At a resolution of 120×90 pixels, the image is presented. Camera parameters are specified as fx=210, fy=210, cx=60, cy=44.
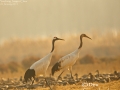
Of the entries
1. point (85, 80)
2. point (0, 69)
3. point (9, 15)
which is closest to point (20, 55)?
point (0, 69)

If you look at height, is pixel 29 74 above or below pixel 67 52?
below

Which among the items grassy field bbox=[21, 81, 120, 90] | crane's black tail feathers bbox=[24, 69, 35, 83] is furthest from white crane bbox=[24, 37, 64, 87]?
grassy field bbox=[21, 81, 120, 90]

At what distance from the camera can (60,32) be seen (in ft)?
9.89

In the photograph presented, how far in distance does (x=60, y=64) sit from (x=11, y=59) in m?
0.69

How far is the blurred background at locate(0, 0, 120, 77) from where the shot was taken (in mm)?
2912

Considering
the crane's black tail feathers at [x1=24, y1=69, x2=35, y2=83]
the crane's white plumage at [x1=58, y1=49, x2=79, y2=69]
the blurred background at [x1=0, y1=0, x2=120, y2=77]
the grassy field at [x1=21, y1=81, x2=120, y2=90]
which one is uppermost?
the blurred background at [x1=0, y1=0, x2=120, y2=77]

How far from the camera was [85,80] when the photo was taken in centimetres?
308

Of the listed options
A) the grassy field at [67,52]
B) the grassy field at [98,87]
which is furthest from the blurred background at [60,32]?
the grassy field at [98,87]

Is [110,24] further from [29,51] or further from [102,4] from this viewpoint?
[29,51]

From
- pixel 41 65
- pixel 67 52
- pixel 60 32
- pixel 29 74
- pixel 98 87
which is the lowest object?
pixel 98 87

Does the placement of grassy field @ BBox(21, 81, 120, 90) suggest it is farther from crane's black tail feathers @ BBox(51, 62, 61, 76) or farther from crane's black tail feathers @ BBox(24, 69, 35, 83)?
crane's black tail feathers @ BBox(24, 69, 35, 83)

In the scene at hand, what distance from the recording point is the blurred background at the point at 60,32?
9.55 feet

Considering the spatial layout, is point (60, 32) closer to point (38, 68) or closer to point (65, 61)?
point (65, 61)

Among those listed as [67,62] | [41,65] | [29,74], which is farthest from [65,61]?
[29,74]
